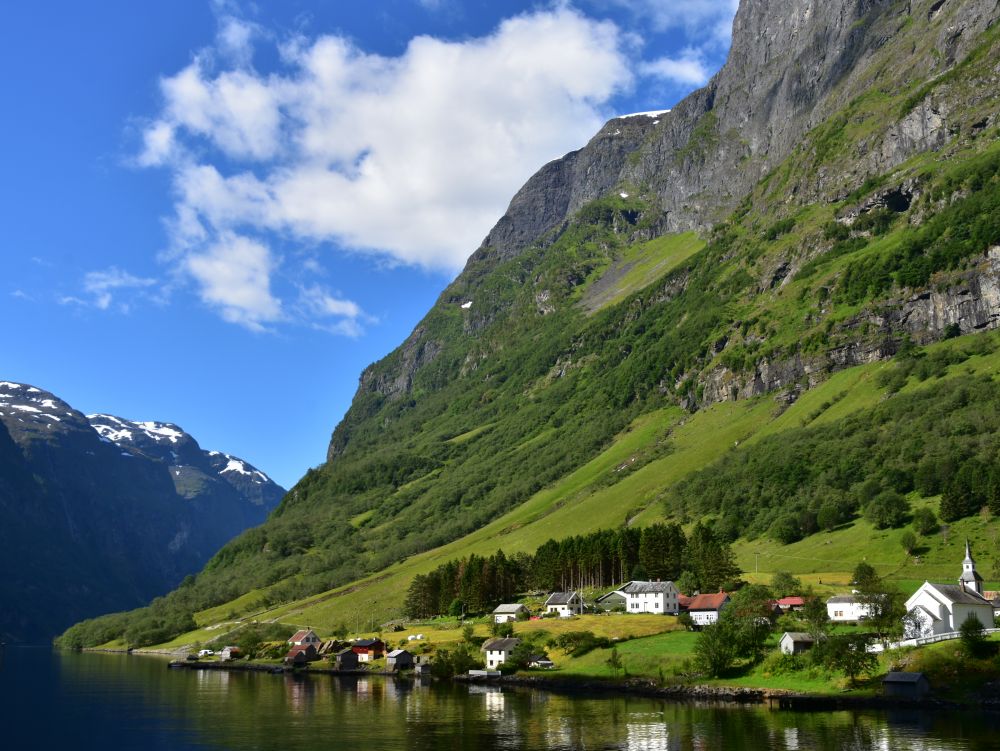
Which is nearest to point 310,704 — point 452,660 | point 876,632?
point 452,660

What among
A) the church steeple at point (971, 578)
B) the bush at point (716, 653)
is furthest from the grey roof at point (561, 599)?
the church steeple at point (971, 578)

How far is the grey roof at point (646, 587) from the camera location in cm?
14588

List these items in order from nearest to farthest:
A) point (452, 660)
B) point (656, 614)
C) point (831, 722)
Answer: point (831, 722)
point (452, 660)
point (656, 614)

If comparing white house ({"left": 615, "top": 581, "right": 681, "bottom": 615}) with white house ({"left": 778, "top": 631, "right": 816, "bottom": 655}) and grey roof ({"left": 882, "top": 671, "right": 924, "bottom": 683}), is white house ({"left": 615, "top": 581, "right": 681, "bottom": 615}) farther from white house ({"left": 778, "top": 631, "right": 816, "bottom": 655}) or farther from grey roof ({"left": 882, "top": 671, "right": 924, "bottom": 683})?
grey roof ({"left": 882, "top": 671, "right": 924, "bottom": 683})

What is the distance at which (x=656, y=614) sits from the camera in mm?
141500

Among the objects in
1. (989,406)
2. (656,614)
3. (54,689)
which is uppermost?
(989,406)

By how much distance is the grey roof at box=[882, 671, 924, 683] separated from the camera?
279 ft

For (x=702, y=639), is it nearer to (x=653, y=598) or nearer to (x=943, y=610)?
(x=943, y=610)

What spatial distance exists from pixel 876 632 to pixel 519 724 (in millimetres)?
52285

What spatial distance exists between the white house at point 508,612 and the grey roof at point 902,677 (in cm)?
7841

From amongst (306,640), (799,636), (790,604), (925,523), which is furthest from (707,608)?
(306,640)

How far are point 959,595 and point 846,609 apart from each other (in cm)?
1888

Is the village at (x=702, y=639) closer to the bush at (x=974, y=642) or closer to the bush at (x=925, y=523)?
the bush at (x=974, y=642)

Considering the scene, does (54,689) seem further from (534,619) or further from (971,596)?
(971,596)
